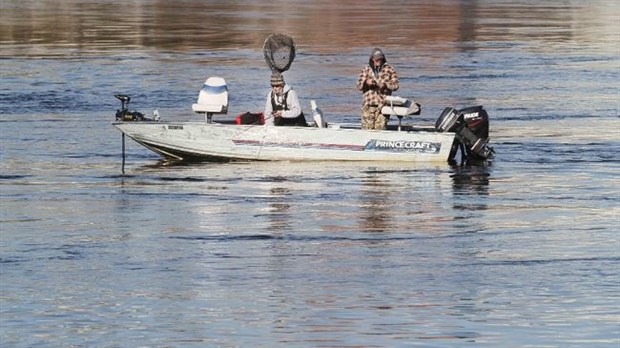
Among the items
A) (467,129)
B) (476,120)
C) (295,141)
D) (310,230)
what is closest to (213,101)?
(295,141)

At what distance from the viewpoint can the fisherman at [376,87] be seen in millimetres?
28188

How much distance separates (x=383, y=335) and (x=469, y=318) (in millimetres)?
1165

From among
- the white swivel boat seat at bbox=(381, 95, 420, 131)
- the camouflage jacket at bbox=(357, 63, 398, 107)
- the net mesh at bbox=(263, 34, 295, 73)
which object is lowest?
the white swivel boat seat at bbox=(381, 95, 420, 131)

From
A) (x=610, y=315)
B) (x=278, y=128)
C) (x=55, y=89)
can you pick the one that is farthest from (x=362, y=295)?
(x=55, y=89)

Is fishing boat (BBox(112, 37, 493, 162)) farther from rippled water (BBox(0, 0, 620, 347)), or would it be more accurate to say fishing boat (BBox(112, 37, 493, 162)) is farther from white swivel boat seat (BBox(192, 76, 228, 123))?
rippled water (BBox(0, 0, 620, 347))

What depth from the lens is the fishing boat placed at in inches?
1097

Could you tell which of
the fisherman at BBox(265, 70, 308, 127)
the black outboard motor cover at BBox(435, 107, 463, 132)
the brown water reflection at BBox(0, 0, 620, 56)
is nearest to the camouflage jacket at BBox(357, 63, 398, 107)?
the black outboard motor cover at BBox(435, 107, 463, 132)

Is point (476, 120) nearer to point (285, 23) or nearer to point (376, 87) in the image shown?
point (376, 87)

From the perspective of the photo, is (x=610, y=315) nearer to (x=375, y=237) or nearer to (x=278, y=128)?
(x=375, y=237)

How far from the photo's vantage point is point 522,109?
39.4 metres

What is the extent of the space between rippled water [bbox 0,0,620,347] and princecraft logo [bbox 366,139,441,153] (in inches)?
12.7

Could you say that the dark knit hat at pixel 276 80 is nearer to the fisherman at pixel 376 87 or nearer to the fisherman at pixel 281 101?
the fisherman at pixel 281 101

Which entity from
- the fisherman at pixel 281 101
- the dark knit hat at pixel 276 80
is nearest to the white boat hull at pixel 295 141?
the fisherman at pixel 281 101

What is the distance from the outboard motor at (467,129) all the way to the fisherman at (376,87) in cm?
97
